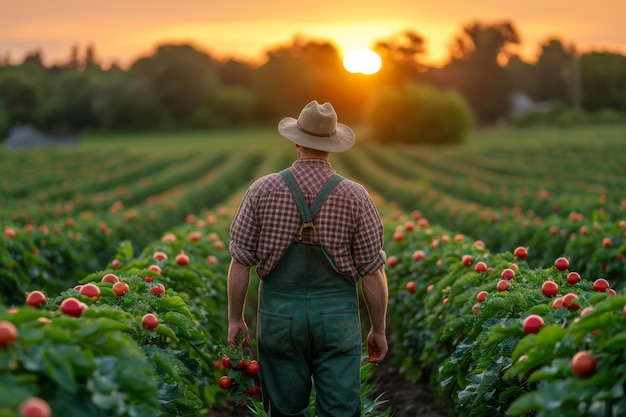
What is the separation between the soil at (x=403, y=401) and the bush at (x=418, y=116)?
5866cm

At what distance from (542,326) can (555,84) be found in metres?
106

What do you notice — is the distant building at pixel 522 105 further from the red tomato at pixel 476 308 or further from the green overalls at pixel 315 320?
the green overalls at pixel 315 320

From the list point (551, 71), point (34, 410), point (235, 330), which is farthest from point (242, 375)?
point (551, 71)

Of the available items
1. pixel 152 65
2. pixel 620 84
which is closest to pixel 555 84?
pixel 620 84

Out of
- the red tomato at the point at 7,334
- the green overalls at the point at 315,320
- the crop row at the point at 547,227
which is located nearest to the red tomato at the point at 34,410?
the red tomato at the point at 7,334

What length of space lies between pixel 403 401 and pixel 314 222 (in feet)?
9.84

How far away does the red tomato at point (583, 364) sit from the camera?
135 inches

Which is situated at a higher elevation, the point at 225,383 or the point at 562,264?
the point at 562,264

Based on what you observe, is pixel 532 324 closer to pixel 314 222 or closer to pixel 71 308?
pixel 314 222

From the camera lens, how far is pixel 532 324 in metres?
4.04

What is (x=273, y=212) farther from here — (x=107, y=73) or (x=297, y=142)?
(x=107, y=73)

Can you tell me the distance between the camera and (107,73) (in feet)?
373

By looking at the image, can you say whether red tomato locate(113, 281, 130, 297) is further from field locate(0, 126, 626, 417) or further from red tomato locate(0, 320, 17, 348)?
red tomato locate(0, 320, 17, 348)

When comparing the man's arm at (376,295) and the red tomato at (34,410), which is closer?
the red tomato at (34,410)
